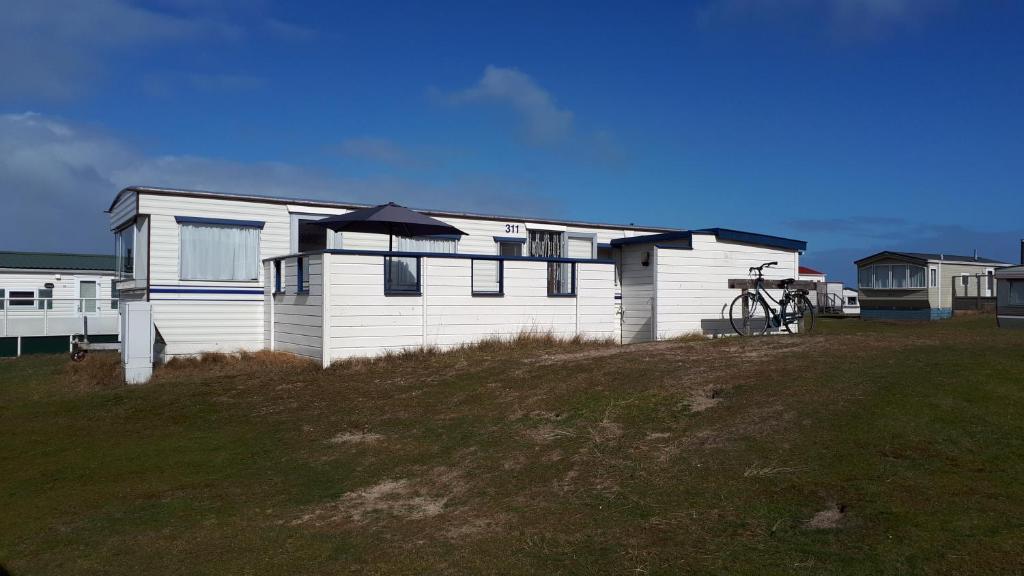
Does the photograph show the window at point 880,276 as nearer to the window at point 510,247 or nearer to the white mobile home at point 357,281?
the white mobile home at point 357,281

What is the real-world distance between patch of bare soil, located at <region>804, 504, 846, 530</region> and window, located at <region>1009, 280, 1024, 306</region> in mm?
17391

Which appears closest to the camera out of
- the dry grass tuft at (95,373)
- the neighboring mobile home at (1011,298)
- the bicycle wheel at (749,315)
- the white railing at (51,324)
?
the dry grass tuft at (95,373)

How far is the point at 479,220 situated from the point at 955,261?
25.5m

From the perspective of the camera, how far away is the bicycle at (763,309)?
15.6m

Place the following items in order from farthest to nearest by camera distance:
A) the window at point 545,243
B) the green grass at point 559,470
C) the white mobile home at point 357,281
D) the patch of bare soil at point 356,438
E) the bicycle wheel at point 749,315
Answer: the window at point 545,243 → the bicycle wheel at point 749,315 → the white mobile home at point 357,281 → the patch of bare soil at point 356,438 → the green grass at point 559,470

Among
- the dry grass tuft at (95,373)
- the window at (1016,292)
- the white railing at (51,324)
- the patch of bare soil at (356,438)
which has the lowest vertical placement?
the patch of bare soil at (356,438)

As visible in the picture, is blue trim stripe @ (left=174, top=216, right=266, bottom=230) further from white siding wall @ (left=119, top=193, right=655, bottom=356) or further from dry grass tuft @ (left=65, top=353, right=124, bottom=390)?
dry grass tuft @ (left=65, top=353, right=124, bottom=390)

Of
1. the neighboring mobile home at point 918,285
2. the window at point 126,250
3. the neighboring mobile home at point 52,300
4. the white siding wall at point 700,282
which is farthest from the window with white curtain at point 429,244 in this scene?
the neighboring mobile home at point 918,285

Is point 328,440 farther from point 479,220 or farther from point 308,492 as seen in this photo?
point 479,220

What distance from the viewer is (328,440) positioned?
25.9 ft

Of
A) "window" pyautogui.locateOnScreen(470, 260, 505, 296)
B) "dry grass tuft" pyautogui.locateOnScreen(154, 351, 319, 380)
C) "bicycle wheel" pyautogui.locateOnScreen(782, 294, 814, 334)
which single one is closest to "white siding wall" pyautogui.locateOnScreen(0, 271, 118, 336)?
"dry grass tuft" pyautogui.locateOnScreen(154, 351, 319, 380)

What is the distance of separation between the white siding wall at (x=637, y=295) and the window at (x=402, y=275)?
4796 mm

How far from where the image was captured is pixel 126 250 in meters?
14.8

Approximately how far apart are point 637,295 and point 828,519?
429 inches
